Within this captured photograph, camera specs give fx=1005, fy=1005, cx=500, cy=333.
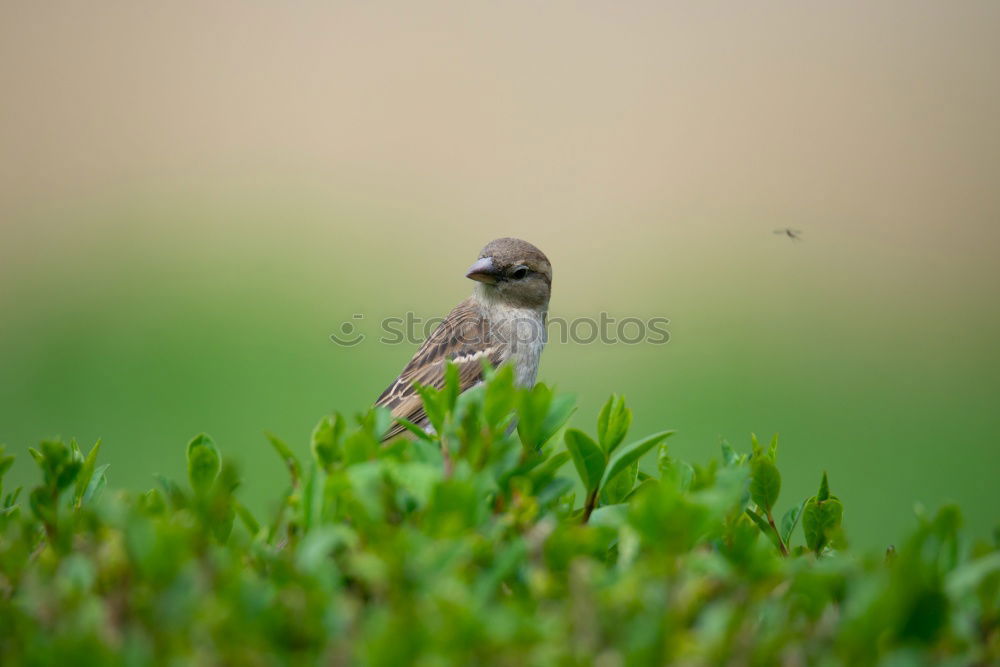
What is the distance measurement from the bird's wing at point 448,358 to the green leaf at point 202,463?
2.90 metres

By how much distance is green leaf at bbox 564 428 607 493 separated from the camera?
184cm

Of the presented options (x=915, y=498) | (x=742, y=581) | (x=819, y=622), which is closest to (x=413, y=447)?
(x=742, y=581)

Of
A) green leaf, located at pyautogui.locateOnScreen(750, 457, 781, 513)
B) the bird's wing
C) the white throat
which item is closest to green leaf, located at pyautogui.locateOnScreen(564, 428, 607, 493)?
green leaf, located at pyautogui.locateOnScreen(750, 457, 781, 513)

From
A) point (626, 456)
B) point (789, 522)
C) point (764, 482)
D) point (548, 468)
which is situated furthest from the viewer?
point (789, 522)

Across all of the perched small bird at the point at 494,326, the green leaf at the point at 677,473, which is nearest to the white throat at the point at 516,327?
the perched small bird at the point at 494,326

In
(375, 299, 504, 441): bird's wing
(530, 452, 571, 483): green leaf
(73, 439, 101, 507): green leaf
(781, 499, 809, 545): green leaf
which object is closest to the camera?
(530, 452, 571, 483): green leaf

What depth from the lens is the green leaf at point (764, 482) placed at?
2020 millimetres

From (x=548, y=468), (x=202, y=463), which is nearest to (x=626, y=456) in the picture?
(x=548, y=468)

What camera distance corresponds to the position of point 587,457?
1859mm

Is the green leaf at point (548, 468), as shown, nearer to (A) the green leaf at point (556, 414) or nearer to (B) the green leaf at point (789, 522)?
(A) the green leaf at point (556, 414)

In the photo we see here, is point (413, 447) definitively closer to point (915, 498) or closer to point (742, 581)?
point (742, 581)

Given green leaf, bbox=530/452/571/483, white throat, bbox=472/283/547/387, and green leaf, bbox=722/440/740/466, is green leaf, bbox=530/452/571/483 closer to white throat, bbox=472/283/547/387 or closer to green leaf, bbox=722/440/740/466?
green leaf, bbox=722/440/740/466

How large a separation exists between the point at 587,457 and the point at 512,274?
3.55m

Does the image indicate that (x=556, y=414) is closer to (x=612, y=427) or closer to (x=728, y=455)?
(x=612, y=427)
